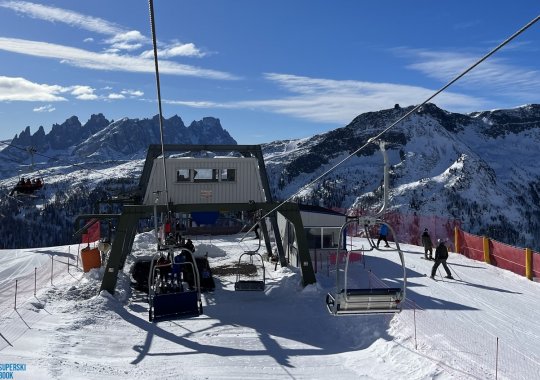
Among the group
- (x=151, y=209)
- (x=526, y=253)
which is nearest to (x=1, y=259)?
(x=151, y=209)

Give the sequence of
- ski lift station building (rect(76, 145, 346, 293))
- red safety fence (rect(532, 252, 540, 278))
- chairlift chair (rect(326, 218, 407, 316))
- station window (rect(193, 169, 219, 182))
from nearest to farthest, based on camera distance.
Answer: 1. chairlift chair (rect(326, 218, 407, 316))
2. ski lift station building (rect(76, 145, 346, 293))
3. red safety fence (rect(532, 252, 540, 278))
4. station window (rect(193, 169, 219, 182))

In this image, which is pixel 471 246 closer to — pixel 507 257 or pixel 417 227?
pixel 507 257

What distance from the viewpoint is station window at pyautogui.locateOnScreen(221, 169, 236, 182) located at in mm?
21938

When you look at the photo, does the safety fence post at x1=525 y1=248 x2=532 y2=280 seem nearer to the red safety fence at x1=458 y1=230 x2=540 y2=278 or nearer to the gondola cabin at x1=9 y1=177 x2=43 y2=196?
the red safety fence at x1=458 y1=230 x2=540 y2=278

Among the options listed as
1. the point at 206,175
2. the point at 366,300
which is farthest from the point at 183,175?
the point at 366,300

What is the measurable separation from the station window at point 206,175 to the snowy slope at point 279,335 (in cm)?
511

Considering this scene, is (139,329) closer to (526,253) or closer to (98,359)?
(98,359)

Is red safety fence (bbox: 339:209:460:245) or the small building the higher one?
the small building

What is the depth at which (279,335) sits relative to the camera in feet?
48.9

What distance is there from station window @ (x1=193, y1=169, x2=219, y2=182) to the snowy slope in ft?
16.8

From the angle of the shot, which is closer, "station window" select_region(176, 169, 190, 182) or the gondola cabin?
"station window" select_region(176, 169, 190, 182)

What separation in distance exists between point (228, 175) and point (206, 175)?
1029mm

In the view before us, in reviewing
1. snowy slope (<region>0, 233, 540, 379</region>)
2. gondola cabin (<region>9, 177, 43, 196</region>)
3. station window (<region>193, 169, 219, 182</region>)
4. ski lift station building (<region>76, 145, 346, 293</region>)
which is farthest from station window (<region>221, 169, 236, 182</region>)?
gondola cabin (<region>9, 177, 43, 196</region>)

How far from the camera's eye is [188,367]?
471 inches
